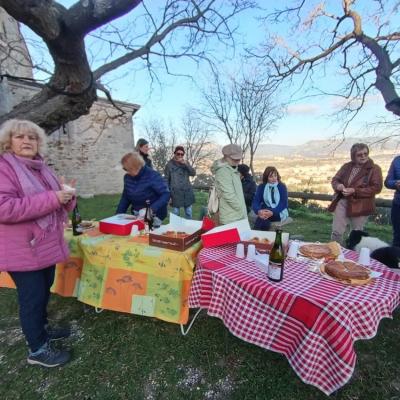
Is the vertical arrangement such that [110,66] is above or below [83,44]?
above

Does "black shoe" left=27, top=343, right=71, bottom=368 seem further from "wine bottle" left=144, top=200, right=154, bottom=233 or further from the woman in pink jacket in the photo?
"wine bottle" left=144, top=200, right=154, bottom=233

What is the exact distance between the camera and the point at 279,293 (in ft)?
4.63

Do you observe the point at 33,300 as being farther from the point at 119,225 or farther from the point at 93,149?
the point at 93,149

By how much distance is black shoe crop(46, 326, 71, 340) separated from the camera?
89.9 inches

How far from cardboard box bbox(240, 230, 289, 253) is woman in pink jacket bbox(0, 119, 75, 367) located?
4.42 feet

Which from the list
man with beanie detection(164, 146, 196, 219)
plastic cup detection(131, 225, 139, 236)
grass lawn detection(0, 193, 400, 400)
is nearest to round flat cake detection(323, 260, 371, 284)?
grass lawn detection(0, 193, 400, 400)

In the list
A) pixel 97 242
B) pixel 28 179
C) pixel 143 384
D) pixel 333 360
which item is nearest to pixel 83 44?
pixel 28 179

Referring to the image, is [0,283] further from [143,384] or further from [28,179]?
[143,384]

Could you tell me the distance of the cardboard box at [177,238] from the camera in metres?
2.02

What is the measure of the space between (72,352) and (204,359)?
112 cm

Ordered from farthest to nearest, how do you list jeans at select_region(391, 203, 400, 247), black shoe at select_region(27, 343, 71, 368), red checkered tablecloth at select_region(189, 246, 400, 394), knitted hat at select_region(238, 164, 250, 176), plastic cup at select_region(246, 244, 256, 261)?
1. knitted hat at select_region(238, 164, 250, 176)
2. jeans at select_region(391, 203, 400, 247)
3. black shoe at select_region(27, 343, 71, 368)
4. plastic cup at select_region(246, 244, 256, 261)
5. red checkered tablecloth at select_region(189, 246, 400, 394)

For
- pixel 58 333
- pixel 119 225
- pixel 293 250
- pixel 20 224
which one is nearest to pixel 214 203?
pixel 119 225

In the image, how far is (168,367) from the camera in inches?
78.9

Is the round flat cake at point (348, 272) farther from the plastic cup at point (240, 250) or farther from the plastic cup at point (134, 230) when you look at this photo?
the plastic cup at point (134, 230)
